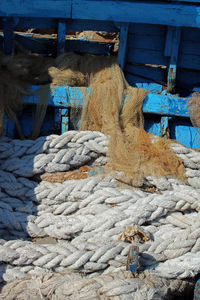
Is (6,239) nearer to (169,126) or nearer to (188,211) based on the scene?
(188,211)

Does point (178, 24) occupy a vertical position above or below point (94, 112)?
above

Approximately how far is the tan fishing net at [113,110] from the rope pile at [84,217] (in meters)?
0.10

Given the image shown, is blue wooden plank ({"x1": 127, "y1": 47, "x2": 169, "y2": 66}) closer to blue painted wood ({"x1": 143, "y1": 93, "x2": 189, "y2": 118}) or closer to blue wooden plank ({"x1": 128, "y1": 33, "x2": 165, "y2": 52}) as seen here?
blue wooden plank ({"x1": 128, "y1": 33, "x2": 165, "y2": 52})

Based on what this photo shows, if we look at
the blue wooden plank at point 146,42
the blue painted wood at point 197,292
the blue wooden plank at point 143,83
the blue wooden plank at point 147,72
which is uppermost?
the blue wooden plank at point 146,42

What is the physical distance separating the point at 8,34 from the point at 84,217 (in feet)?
5.88

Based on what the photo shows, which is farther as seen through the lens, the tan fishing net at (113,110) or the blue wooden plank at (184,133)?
the blue wooden plank at (184,133)

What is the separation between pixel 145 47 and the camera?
11.3 feet

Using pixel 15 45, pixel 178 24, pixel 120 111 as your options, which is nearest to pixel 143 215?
pixel 120 111

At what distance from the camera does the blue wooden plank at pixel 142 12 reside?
3.16 m

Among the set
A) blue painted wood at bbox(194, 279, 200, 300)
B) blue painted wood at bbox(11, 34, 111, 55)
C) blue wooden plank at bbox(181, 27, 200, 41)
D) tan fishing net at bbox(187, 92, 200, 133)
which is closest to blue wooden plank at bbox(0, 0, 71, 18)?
blue painted wood at bbox(11, 34, 111, 55)

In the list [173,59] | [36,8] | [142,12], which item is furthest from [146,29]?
[36,8]

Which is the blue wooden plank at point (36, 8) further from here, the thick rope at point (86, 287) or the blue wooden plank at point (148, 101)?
the thick rope at point (86, 287)

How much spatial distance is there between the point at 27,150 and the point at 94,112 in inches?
25.4

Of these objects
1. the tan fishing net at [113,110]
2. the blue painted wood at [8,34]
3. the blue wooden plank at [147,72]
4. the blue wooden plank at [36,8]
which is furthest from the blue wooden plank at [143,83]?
the blue painted wood at [8,34]
